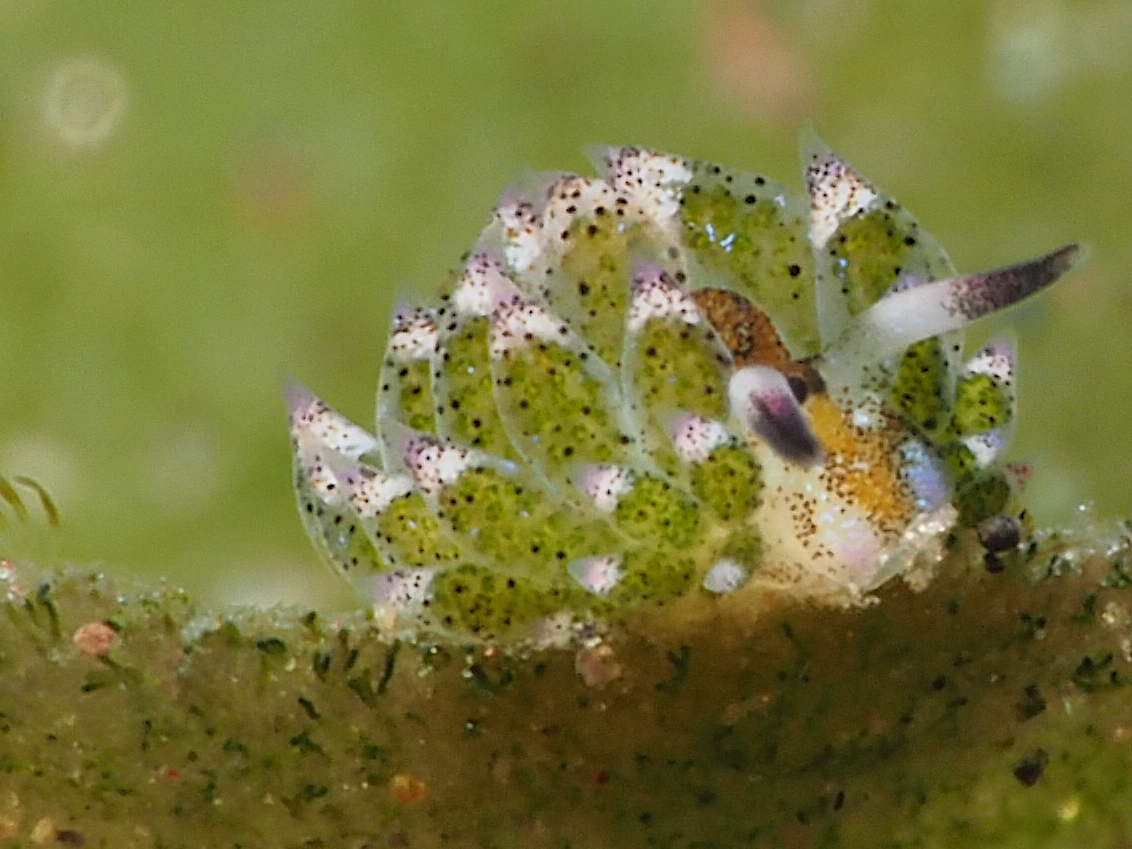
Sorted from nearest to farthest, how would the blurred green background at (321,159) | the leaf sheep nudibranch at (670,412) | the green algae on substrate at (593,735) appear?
the leaf sheep nudibranch at (670,412) → the green algae on substrate at (593,735) → the blurred green background at (321,159)

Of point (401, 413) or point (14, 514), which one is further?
point (14, 514)

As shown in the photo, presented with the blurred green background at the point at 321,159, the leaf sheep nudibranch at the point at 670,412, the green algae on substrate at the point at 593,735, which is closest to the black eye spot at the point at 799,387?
the leaf sheep nudibranch at the point at 670,412

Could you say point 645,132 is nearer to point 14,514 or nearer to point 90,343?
point 90,343

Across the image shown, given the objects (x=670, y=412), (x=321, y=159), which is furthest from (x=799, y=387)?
(x=321, y=159)

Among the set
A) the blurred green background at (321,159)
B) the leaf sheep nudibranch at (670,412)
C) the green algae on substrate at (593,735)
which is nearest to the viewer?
the leaf sheep nudibranch at (670,412)

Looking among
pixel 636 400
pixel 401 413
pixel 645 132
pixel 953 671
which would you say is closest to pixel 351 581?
pixel 401 413

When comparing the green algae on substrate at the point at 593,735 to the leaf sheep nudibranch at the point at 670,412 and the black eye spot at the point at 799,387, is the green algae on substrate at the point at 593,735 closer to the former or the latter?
the leaf sheep nudibranch at the point at 670,412

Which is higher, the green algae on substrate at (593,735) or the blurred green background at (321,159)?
the blurred green background at (321,159)

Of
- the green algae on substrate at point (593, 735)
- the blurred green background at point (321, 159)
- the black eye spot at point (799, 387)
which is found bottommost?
the green algae on substrate at point (593, 735)
